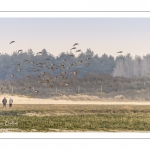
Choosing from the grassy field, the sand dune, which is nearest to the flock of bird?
the sand dune

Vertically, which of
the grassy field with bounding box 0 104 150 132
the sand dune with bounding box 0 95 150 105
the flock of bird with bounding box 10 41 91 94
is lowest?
the grassy field with bounding box 0 104 150 132

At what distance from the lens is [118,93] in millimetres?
17906

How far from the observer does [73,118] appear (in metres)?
17.5

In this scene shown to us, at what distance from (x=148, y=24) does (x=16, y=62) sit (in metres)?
3.90

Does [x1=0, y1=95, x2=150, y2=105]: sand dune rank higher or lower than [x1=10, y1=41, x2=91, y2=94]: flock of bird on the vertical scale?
lower

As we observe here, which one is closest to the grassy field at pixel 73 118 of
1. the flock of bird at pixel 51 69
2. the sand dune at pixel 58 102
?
the sand dune at pixel 58 102

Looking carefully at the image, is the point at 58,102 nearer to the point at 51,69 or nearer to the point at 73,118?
the point at 73,118

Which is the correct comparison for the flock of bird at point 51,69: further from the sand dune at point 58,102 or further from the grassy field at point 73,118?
the grassy field at point 73,118

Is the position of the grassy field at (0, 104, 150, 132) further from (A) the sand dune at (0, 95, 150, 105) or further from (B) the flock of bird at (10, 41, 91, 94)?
(B) the flock of bird at (10, 41, 91, 94)

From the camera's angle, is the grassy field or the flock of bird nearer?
the grassy field

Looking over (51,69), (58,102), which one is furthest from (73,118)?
(51,69)

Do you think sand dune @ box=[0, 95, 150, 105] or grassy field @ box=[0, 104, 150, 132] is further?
sand dune @ box=[0, 95, 150, 105]

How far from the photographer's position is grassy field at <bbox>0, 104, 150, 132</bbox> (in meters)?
17.1

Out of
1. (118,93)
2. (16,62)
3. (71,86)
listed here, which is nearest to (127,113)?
(118,93)
